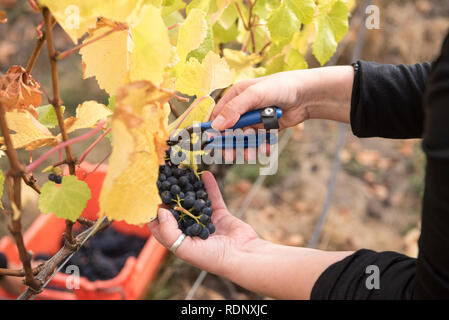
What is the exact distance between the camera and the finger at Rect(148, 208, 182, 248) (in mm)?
709

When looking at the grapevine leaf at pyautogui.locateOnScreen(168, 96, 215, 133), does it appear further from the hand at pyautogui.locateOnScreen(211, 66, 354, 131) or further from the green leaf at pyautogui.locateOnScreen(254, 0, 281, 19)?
the green leaf at pyautogui.locateOnScreen(254, 0, 281, 19)

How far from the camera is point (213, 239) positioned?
0.77 m

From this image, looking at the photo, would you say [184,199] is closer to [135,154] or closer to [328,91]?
[135,154]

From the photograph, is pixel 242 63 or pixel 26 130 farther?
pixel 242 63

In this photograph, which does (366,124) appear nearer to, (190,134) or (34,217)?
(190,134)

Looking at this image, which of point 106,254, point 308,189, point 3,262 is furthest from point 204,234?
point 308,189

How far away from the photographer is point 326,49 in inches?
33.9

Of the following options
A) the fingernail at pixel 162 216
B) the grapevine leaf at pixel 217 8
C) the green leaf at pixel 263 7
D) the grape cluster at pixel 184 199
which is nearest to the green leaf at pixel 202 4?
the grapevine leaf at pixel 217 8

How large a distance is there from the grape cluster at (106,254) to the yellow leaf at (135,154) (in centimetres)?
116

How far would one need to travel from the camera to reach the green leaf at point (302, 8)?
76 centimetres

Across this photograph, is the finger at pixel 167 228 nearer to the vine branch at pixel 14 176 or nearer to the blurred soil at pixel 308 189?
the vine branch at pixel 14 176

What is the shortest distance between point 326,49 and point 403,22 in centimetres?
266

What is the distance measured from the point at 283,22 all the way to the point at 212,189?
0.37 meters

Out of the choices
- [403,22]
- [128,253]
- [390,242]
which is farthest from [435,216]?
[403,22]
